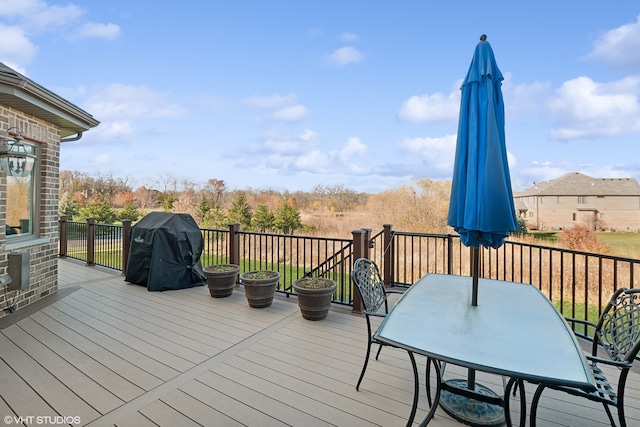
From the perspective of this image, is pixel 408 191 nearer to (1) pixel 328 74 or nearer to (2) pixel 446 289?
(1) pixel 328 74

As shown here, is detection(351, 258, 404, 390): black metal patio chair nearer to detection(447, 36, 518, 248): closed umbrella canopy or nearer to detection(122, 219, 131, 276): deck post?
detection(447, 36, 518, 248): closed umbrella canopy

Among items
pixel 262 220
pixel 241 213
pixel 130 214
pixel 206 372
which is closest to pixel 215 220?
pixel 241 213

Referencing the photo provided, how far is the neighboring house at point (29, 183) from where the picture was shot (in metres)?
3.44

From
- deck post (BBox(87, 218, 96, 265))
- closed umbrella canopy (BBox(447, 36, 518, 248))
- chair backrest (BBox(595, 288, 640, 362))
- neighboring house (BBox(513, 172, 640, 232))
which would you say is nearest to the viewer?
chair backrest (BBox(595, 288, 640, 362))

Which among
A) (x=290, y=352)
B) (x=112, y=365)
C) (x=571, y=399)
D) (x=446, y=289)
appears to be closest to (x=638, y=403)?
(x=571, y=399)

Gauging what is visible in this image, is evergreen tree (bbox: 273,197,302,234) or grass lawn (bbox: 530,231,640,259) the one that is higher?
evergreen tree (bbox: 273,197,302,234)

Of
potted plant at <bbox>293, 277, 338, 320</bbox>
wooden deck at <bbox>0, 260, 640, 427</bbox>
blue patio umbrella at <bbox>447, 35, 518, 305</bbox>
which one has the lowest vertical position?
wooden deck at <bbox>0, 260, 640, 427</bbox>

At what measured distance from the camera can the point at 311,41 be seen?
9.69 m

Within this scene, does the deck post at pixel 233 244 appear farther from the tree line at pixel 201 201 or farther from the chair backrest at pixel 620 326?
the tree line at pixel 201 201

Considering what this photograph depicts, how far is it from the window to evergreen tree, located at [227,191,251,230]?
10592 mm

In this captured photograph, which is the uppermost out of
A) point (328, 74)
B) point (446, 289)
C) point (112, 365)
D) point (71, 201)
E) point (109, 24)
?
point (328, 74)

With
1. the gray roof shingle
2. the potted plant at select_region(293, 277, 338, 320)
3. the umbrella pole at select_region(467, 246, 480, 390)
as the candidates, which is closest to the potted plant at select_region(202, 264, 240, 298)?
the potted plant at select_region(293, 277, 338, 320)

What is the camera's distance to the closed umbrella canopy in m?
1.77

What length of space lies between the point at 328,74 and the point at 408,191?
607 centimetres
